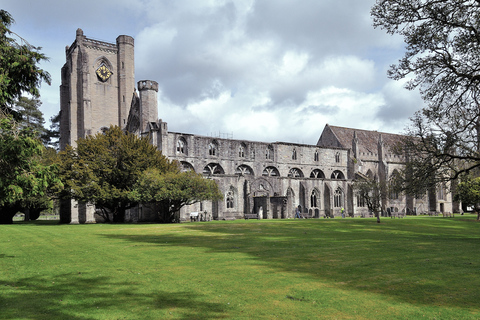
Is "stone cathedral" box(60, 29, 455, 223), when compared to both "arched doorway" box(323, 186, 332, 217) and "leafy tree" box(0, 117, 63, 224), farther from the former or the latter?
"leafy tree" box(0, 117, 63, 224)

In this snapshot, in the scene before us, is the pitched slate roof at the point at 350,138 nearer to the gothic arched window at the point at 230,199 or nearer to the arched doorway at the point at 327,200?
the arched doorway at the point at 327,200

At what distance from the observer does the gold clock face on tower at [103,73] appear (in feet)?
197

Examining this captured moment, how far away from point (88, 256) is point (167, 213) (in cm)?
2783

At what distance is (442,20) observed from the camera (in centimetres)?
1538

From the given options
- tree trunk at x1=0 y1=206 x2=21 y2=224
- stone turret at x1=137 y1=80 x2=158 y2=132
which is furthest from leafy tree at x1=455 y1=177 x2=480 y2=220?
tree trunk at x1=0 y1=206 x2=21 y2=224

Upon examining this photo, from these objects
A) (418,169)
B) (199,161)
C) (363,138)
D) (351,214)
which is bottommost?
(351,214)

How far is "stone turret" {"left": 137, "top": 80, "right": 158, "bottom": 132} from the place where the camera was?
5197cm

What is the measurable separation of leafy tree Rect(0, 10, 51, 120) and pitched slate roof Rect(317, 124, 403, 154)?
61038 mm

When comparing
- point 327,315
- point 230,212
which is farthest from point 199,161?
point 327,315

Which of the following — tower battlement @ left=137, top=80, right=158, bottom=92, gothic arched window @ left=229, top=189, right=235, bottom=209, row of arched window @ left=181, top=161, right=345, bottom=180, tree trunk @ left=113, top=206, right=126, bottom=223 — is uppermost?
tower battlement @ left=137, top=80, right=158, bottom=92

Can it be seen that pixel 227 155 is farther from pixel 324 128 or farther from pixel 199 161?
pixel 324 128

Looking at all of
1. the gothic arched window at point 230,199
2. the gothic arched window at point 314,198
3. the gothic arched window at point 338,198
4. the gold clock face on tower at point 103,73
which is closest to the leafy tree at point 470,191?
the gothic arched window at point 338,198

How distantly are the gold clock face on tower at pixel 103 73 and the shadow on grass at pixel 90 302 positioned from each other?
55900 millimetres

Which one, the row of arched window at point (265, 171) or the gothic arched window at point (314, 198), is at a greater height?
the row of arched window at point (265, 171)
